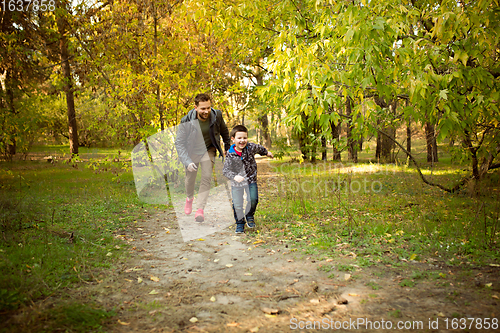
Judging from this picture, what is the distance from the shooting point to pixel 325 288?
3.15m

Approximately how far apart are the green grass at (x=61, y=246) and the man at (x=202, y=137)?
5.46 feet

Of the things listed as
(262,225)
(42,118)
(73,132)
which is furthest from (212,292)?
(73,132)

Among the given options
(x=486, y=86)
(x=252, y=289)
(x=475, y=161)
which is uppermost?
(x=486, y=86)

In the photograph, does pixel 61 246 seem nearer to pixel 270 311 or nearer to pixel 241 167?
pixel 241 167

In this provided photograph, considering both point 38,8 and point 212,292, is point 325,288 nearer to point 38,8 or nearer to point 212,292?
point 212,292

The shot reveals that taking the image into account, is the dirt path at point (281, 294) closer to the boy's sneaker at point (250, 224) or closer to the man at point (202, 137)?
the boy's sneaker at point (250, 224)

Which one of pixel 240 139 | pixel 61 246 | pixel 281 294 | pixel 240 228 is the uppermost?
pixel 240 139

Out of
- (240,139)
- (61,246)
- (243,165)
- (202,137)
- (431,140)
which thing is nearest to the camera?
(61,246)

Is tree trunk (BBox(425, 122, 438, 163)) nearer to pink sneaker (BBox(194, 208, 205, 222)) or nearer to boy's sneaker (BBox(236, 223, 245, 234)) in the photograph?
boy's sneaker (BBox(236, 223, 245, 234))

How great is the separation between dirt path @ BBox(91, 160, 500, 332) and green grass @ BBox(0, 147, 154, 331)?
278 millimetres

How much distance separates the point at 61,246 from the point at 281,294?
2994mm

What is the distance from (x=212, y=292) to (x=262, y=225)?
2543 mm

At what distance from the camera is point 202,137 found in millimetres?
5848

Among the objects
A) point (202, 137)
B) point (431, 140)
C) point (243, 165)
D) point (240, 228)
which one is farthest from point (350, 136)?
point (240, 228)
